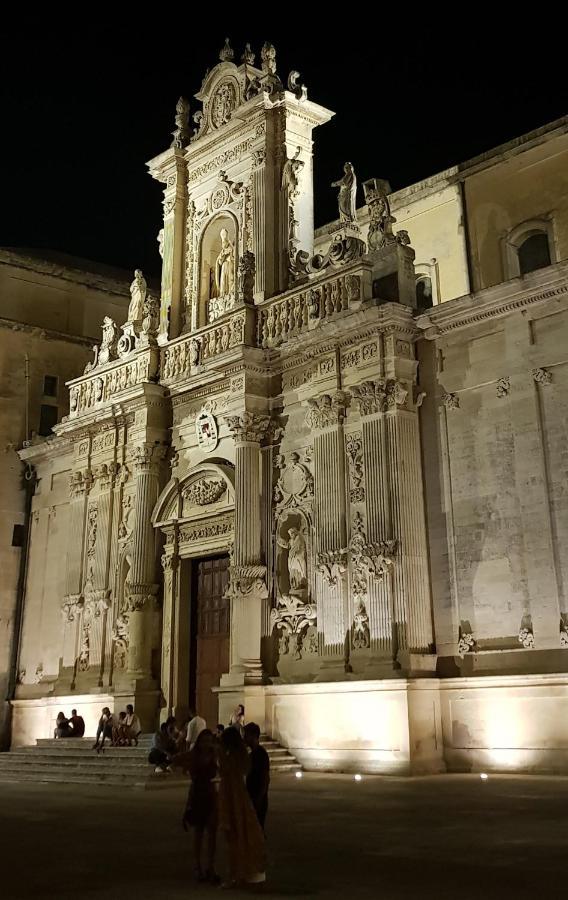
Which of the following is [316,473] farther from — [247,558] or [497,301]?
[497,301]

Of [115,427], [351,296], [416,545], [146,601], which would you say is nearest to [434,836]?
[416,545]

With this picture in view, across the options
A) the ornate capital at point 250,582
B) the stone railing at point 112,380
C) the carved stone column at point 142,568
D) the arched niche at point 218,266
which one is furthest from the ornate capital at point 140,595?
the arched niche at point 218,266

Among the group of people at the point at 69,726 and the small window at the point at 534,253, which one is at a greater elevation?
the small window at the point at 534,253

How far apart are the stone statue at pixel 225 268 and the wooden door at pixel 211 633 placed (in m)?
6.53

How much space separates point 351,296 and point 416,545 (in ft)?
17.1

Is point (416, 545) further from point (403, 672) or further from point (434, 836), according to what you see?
point (434, 836)

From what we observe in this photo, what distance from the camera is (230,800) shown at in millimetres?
6707

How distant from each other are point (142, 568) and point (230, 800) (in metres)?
15.1

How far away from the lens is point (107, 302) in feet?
98.7

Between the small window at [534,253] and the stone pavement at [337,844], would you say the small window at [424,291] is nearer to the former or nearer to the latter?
the small window at [534,253]

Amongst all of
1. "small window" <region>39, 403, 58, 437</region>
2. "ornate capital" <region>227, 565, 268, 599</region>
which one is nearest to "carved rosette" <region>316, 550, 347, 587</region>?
"ornate capital" <region>227, 565, 268, 599</region>

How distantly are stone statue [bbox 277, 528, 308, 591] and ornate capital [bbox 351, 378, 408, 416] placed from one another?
297cm

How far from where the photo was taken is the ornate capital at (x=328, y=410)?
18.3 m

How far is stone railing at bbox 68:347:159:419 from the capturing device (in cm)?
2291
